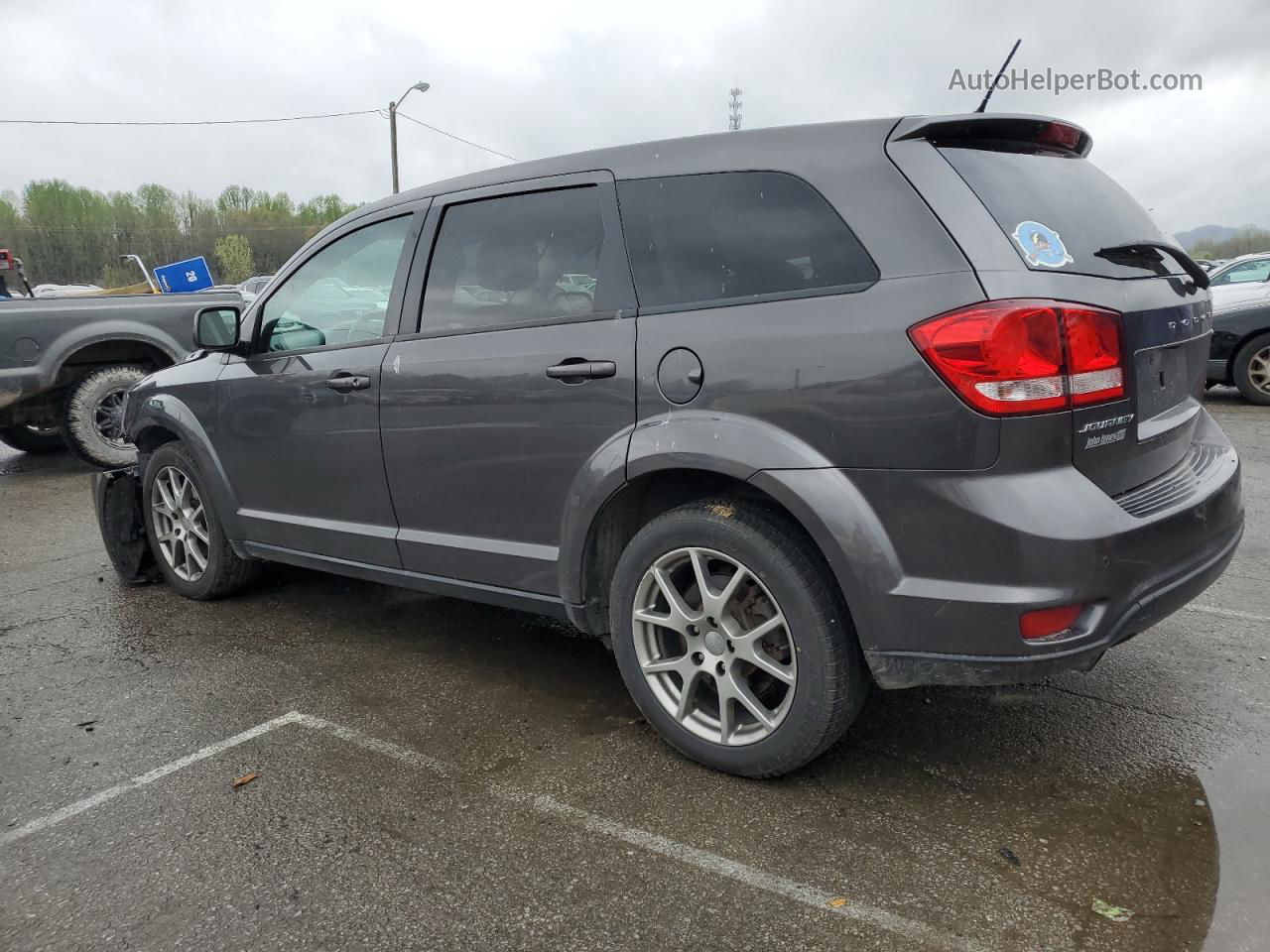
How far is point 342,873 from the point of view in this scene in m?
2.43

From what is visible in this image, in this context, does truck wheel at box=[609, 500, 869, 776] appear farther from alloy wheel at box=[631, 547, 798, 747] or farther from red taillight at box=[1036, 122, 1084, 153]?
red taillight at box=[1036, 122, 1084, 153]

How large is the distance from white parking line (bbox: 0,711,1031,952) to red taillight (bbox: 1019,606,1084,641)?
2.32 ft

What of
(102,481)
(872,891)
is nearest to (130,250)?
(102,481)

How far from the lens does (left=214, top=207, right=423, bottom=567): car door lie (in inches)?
143

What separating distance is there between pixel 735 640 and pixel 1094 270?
4.45 ft

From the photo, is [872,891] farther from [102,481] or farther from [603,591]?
[102,481]

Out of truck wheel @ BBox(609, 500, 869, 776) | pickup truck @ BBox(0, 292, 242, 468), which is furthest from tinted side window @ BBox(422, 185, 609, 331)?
pickup truck @ BBox(0, 292, 242, 468)

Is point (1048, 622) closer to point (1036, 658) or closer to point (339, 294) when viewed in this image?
point (1036, 658)

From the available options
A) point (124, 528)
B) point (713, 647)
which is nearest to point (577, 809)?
point (713, 647)

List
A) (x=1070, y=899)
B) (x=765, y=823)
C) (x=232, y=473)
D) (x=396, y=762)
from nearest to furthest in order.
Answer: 1. (x=1070, y=899)
2. (x=765, y=823)
3. (x=396, y=762)
4. (x=232, y=473)

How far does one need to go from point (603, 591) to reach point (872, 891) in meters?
1.22

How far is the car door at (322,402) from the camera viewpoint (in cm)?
364

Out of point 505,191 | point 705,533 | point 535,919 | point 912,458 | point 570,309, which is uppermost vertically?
point 505,191

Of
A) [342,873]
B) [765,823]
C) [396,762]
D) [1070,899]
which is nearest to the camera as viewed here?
[1070,899]
